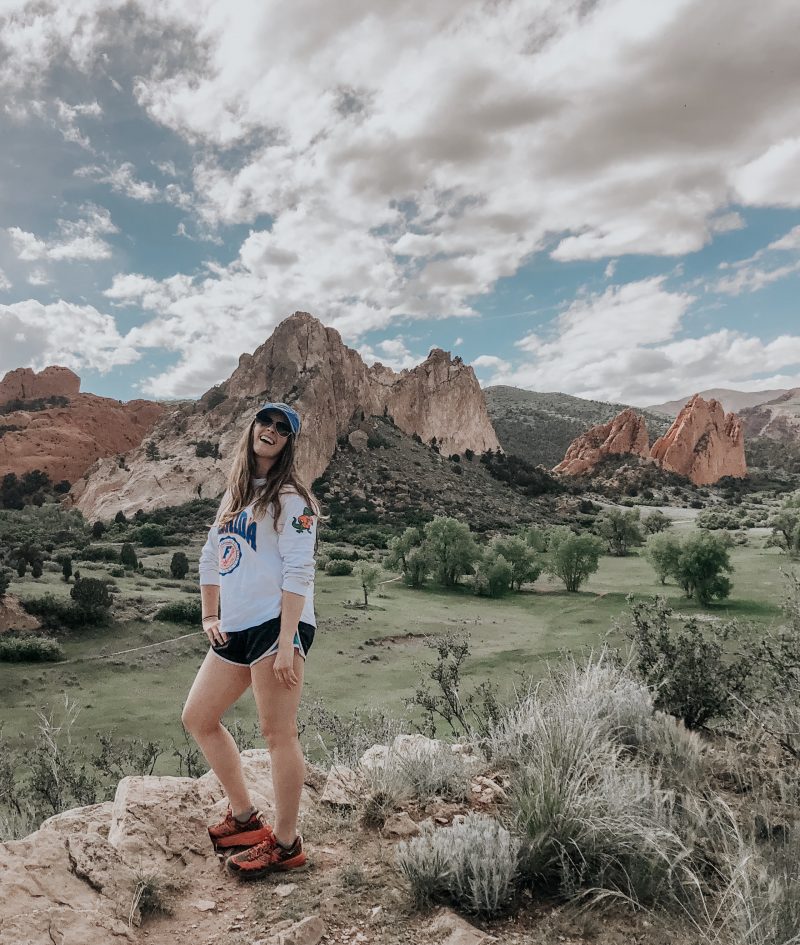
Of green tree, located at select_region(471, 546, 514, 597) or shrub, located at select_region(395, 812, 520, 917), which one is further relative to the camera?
green tree, located at select_region(471, 546, 514, 597)

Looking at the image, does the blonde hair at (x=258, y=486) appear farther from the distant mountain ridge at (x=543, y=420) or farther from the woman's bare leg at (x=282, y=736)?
the distant mountain ridge at (x=543, y=420)

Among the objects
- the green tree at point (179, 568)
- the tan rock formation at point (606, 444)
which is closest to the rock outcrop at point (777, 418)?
the tan rock formation at point (606, 444)

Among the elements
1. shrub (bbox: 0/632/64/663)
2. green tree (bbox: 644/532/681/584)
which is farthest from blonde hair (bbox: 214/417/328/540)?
green tree (bbox: 644/532/681/584)

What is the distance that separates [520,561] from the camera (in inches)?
1316

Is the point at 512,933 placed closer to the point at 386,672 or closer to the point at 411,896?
the point at 411,896

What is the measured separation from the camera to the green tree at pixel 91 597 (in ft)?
67.4

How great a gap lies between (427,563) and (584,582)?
8.61 metres

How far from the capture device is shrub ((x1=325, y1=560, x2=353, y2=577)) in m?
33.9

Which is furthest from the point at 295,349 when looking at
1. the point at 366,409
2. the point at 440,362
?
the point at 440,362

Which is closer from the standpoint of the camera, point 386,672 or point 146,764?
point 146,764

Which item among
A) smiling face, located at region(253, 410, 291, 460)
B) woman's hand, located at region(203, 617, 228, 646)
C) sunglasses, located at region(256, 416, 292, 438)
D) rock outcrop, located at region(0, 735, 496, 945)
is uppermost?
sunglasses, located at region(256, 416, 292, 438)

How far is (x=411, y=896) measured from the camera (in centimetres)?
227

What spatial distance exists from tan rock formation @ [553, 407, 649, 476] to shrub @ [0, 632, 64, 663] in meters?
77.6

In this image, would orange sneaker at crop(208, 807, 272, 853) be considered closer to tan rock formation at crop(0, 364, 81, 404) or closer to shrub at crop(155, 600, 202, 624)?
shrub at crop(155, 600, 202, 624)
